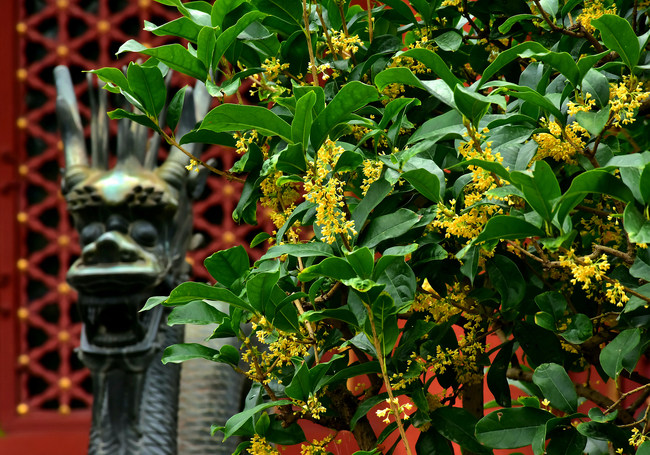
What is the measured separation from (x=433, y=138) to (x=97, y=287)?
84 cm

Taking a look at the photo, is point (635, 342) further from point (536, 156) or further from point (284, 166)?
→ point (284, 166)

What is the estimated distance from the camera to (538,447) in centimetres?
59

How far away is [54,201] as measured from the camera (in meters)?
2.22

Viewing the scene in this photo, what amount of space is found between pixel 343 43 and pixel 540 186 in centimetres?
24

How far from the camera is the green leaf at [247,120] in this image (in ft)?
1.94

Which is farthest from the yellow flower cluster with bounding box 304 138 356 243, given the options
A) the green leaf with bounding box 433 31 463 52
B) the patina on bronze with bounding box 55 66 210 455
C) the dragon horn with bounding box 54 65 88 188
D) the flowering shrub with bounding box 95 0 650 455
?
the dragon horn with bounding box 54 65 88 188

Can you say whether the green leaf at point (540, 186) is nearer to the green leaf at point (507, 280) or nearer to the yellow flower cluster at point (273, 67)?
the green leaf at point (507, 280)

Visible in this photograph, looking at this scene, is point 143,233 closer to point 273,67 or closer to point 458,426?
point 273,67

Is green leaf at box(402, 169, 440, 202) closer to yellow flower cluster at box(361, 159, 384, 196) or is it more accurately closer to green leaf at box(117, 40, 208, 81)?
yellow flower cluster at box(361, 159, 384, 196)

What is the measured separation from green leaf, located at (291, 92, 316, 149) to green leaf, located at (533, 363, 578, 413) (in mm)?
240

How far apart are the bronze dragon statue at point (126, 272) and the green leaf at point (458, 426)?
2.49 ft

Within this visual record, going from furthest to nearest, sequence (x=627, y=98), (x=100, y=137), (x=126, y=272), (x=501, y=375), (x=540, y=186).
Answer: (x=100, y=137), (x=126, y=272), (x=501, y=375), (x=627, y=98), (x=540, y=186)

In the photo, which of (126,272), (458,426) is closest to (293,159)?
(458,426)

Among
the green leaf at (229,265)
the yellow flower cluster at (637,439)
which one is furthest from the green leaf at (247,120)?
the yellow flower cluster at (637,439)
